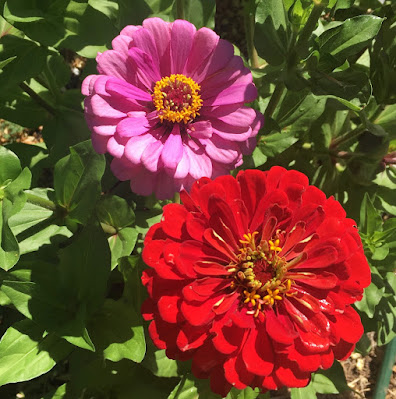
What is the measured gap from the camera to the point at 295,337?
2.43ft

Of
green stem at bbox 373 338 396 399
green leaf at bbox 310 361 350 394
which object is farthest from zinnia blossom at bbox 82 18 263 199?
green stem at bbox 373 338 396 399

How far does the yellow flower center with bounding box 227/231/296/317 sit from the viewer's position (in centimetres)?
82

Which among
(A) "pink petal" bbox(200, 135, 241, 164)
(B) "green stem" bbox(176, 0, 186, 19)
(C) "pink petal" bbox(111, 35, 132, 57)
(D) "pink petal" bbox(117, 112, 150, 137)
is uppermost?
(B) "green stem" bbox(176, 0, 186, 19)

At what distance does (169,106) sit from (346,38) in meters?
0.36

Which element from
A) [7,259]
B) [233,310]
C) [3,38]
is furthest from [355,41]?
[3,38]

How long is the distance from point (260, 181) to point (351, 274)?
0.23 meters

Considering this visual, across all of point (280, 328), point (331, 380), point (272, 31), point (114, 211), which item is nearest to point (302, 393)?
point (331, 380)

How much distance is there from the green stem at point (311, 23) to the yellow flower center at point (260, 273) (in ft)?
1.25

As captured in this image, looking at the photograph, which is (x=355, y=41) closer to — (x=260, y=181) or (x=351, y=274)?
(x=260, y=181)

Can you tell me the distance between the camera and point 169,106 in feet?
3.04

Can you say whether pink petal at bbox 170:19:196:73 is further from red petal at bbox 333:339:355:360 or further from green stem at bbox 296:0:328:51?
red petal at bbox 333:339:355:360

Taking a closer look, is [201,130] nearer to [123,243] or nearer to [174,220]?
[174,220]

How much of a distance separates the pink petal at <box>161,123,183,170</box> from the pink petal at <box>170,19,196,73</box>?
13cm

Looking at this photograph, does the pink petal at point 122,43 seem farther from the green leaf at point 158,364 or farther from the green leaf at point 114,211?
the green leaf at point 158,364
